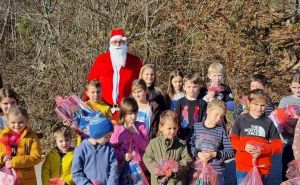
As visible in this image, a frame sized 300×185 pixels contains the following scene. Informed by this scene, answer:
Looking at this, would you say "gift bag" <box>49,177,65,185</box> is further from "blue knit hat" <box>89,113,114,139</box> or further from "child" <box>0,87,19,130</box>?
"child" <box>0,87,19,130</box>

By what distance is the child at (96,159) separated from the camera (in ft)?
16.5

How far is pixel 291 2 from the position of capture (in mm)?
13805

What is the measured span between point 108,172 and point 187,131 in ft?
4.18

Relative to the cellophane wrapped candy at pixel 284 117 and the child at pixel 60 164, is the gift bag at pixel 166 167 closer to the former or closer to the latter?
the child at pixel 60 164

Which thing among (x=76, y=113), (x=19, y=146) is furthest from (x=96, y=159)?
(x=76, y=113)

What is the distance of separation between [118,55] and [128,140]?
7.83ft

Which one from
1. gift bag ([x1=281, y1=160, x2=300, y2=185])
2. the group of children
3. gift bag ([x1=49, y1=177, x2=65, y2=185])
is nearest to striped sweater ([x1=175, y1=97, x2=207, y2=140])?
the group of children

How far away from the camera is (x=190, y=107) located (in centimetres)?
619

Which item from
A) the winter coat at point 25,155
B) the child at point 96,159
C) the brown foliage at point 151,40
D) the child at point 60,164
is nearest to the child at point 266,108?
the child at point 96,159

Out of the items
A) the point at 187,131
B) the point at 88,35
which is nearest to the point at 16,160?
the point at 187,131

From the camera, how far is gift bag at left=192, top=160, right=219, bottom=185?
542cm

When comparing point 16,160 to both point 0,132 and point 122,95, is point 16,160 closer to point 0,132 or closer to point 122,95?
point 0,132

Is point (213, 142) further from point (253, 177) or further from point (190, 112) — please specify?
point (190, 112)

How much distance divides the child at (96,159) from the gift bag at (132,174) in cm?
37
